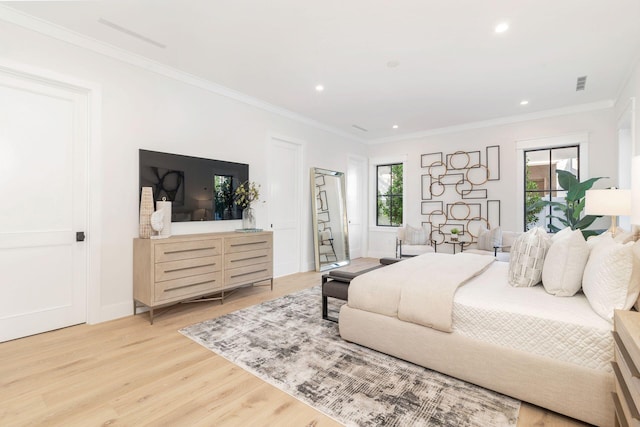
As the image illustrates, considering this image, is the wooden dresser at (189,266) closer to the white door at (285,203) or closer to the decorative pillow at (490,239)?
the white door at (285,203)

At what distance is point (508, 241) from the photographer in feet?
16.3

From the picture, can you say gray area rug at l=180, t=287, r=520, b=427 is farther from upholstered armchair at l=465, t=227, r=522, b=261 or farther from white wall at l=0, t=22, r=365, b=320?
upholstered armchair at l=465, t=227, r=522, b=261

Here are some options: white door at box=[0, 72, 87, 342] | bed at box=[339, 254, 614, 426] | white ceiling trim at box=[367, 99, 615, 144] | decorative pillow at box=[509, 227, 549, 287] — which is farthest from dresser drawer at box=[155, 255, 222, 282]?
white ceiling trim at box=[367, 99, 615, 144]

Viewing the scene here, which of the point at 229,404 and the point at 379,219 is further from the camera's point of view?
the point at 379,219

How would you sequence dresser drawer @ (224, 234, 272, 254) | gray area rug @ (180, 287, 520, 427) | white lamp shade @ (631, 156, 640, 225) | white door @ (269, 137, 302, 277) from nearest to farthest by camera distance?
white lamp shade @ (631, 156, 640, 225), gray area rug @ (180, 287, 520, 427), dresser drawer @ (224, 234, 272, 254), white door @ (269, 137, 302, 277)

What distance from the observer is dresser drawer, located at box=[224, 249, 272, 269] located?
367 cm

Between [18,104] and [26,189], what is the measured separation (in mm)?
763

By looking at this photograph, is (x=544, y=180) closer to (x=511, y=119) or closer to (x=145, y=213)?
(x=511, y=119)

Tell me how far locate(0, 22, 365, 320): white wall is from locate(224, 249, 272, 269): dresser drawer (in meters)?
0.58

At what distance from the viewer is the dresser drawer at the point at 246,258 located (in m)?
3.67

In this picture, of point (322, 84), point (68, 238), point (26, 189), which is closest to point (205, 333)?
point (68, 238)

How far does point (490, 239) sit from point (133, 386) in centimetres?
507

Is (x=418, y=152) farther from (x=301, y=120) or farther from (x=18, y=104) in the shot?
(x=18, y=104)

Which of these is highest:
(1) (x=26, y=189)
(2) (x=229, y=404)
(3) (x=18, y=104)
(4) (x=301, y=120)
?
(4) (x=301, y=120)
